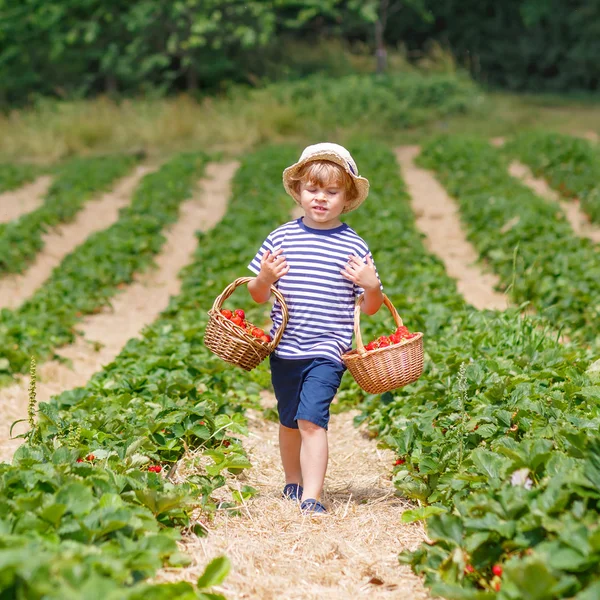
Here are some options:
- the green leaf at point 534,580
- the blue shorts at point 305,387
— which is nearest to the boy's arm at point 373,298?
the blue shorts at point 305,387

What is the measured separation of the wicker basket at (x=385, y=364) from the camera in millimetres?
4027

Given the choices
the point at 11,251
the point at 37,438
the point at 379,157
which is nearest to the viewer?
the point at 37,438

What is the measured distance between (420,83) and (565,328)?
1962 centimetres

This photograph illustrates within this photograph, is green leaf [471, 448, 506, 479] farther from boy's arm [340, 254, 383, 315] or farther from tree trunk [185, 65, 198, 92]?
tree trunk [185, 65, 198, 92]

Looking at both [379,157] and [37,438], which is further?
[379,157]

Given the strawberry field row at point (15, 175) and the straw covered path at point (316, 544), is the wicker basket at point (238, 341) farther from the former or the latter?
the strawberry field row at point (15, 175)

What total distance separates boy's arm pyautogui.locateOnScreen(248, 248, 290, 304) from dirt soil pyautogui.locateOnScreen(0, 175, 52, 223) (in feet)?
36.6

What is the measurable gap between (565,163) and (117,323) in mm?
10364

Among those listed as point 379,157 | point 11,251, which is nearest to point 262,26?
point 379,157

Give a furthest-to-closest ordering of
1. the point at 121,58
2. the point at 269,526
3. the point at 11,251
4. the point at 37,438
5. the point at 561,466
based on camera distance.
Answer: the point at 121,58
the point at 11,251
the point at 37,438
the point at 269,526
the point at 561,466

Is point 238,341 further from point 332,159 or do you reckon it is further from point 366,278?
point 332,159

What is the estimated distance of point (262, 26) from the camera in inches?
1045

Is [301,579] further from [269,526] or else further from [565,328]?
[565,328]

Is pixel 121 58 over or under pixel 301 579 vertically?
under
